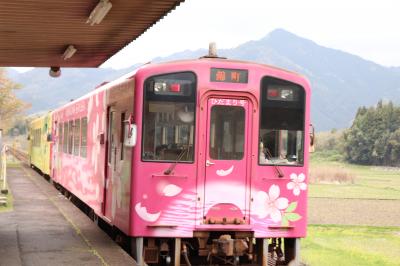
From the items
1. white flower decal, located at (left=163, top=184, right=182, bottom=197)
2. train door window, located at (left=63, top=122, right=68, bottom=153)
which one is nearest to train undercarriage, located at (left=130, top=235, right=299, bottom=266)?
white flower decal, located at (left=163, top=184, right=182, bottom=197)

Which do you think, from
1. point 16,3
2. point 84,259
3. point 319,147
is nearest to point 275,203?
point 84,259

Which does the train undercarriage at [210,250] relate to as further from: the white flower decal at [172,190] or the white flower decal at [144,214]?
the white flower decal at [172,190]

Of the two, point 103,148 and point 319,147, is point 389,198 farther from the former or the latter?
point 319,147

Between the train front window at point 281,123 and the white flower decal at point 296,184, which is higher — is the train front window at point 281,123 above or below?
above

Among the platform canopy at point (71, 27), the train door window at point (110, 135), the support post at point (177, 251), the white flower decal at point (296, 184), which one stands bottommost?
the support post at point (177, 251)

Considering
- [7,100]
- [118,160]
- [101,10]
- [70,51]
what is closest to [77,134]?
[70,51]

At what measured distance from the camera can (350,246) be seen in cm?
1711

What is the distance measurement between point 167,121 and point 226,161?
2.94 feet

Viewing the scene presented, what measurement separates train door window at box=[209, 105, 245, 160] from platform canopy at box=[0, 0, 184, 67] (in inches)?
57.3

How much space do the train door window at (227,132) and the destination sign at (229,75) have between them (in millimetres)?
354

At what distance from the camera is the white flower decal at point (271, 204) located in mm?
8609

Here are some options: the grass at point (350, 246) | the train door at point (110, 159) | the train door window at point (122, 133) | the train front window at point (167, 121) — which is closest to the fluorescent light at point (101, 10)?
the train front window at point (167, 121)

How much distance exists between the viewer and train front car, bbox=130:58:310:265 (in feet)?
27.4

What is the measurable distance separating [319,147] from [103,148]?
96.8 meters
